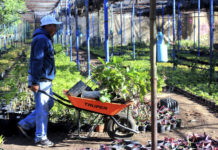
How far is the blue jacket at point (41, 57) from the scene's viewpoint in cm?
373

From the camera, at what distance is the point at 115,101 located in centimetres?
370

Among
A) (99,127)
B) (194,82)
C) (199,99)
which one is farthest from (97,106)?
(194,82)

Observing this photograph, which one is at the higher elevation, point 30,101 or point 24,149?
point 30,101

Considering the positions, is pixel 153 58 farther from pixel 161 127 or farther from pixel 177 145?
pixel 161 127

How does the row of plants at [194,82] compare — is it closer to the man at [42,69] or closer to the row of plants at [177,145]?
the row of plants at [177,145]

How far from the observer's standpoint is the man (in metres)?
3.74

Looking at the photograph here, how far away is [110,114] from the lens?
3.71 metres

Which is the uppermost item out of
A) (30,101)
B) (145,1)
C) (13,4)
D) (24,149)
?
(145,1)

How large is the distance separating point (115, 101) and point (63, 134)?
1.17 meters

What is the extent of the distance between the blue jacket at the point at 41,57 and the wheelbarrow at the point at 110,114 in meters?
0.24

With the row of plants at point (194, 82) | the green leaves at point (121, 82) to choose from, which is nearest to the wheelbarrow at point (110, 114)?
the green leaves at point (121, 82)

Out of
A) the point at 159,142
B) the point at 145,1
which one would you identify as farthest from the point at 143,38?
the point at 159,142

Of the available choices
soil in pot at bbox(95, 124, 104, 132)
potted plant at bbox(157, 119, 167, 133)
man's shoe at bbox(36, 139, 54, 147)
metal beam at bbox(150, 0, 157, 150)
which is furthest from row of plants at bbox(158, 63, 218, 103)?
metal beam at bbox(150, 0, 157, 150)

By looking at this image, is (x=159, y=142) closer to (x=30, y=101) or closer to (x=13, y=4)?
(x=30, y=101)
